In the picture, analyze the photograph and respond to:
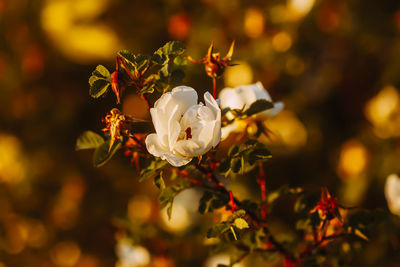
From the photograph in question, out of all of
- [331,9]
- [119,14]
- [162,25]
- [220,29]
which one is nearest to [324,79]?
[331,9]

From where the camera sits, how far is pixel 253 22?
1395 millimetres

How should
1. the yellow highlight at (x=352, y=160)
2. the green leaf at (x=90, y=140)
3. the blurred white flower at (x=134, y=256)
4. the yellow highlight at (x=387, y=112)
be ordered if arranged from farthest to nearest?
the yellow highlight at (x=352, y=160) < the yellow highlight at (x=387, y=112) < the blurred white flower at (x=134, y=256) < the green leaf at (x=90, y=140)

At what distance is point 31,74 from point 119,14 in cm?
38

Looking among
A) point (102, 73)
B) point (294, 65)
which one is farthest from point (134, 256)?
point (294, 65)

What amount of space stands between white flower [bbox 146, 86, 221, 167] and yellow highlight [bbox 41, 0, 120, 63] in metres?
1.21

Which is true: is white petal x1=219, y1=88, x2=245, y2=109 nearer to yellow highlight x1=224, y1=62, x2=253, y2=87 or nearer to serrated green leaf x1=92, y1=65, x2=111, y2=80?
serrated green leaf x1=92, y1=65, x2=111, y2=80

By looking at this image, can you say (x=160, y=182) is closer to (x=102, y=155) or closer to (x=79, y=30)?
(x=102, y=155)

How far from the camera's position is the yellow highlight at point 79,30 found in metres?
1.62

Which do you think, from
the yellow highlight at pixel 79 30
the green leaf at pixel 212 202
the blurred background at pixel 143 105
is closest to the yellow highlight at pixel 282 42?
the blurred background at pixel 143 105

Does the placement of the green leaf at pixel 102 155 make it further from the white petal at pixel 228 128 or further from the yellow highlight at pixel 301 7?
the yellow highlight at pixel 301 7

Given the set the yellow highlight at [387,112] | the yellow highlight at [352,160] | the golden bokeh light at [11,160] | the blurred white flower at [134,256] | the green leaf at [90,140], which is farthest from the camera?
the golden bokeh light at [11,160]

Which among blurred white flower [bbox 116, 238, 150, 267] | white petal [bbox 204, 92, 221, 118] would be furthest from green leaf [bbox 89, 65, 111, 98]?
blurred white flower [bbox 116, 238, 150, 267]

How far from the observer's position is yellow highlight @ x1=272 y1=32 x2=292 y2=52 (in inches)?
50.3

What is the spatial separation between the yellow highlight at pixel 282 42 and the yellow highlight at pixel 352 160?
1.30 ft
